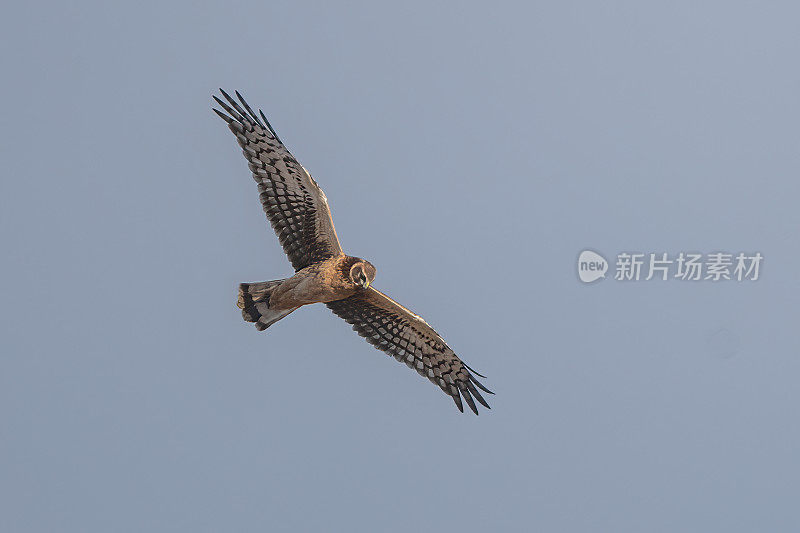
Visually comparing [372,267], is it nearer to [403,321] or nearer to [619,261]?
[403,321]

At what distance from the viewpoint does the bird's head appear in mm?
14625

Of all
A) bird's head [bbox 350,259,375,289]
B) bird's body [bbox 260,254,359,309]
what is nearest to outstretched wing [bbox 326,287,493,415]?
bird's body [bbox 260,254,359,309]

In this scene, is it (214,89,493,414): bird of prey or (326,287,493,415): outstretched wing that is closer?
(214,89,493,414): bird of prey

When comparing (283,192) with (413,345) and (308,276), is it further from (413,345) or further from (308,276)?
(413,345)

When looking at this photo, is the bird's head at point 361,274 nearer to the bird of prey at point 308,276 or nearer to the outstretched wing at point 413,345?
the bird of prey at point 308,276

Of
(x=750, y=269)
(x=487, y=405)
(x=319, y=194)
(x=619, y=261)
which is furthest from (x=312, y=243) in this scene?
(x=750, y=269)

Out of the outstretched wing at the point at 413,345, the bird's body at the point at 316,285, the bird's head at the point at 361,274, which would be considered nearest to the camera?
the bird's head at the point at 361,274

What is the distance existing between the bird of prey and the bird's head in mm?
74

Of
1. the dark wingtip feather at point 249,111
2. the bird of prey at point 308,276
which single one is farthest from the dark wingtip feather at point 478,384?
the dark wingtip feather at point 249,111

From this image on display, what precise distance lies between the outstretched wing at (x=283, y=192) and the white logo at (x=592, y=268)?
456 centimetres

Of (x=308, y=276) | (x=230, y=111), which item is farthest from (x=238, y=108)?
(x=308, y=276)

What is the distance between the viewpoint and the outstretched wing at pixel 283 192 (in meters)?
15.2

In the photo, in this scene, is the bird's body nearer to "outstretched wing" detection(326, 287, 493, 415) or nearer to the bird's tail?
the bird's tail

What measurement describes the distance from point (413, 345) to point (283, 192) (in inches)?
91.7
